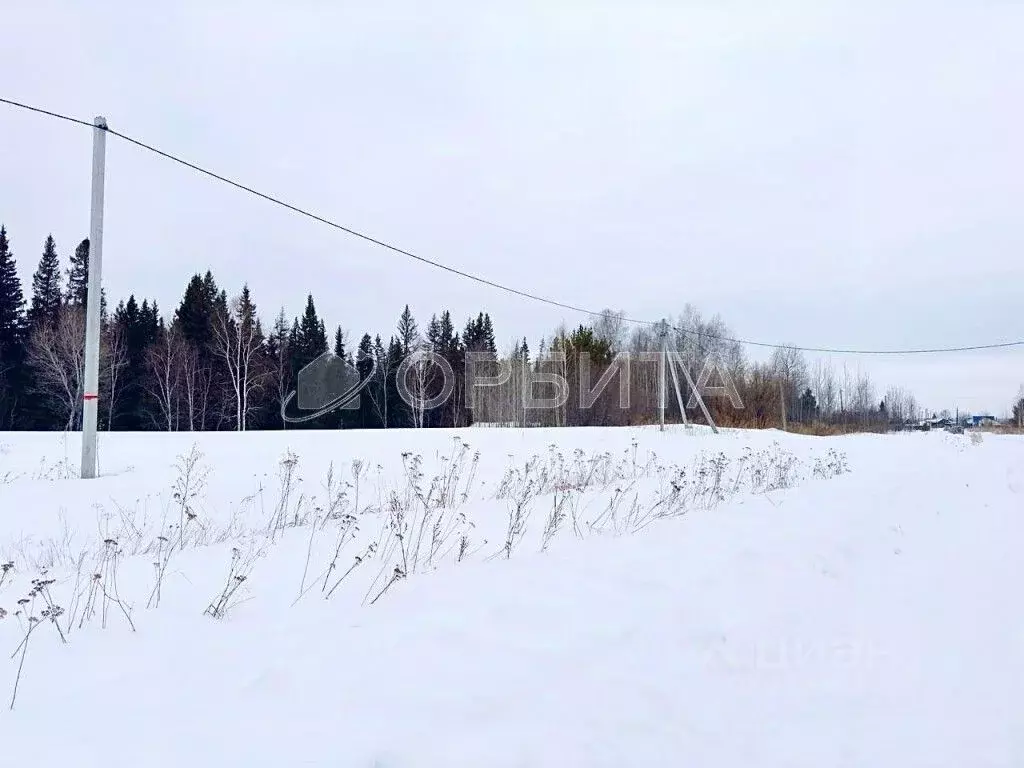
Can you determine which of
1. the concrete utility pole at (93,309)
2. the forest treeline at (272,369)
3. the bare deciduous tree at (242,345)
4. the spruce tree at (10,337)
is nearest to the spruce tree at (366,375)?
the forest treeline at (272,369)

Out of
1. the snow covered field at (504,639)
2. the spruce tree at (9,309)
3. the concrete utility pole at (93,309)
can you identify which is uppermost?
the spruce tree at (9,309)

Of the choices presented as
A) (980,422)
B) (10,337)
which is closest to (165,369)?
(10,337)

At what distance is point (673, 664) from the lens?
257cm

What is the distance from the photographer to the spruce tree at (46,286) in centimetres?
2956

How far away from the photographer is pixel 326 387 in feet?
122

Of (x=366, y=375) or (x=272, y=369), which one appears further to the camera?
(x=366, y=375)

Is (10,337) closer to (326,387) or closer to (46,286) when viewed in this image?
(46,286)

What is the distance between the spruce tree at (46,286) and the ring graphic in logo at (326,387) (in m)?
12.0

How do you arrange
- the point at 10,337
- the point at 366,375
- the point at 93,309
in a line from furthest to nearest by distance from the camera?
1. the point at 366,375
2. the point at 10,337
3. the point at 93,309

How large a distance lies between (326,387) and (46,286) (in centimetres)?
1456

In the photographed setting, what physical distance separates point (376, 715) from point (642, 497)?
5.10m

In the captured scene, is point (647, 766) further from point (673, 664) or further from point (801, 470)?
point (801, 470)

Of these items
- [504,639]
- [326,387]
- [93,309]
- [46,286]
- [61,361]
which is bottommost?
[504,639]

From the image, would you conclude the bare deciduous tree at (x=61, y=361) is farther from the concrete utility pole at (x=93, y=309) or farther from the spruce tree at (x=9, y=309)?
the concrete utility pole at (x=93, y=309)
